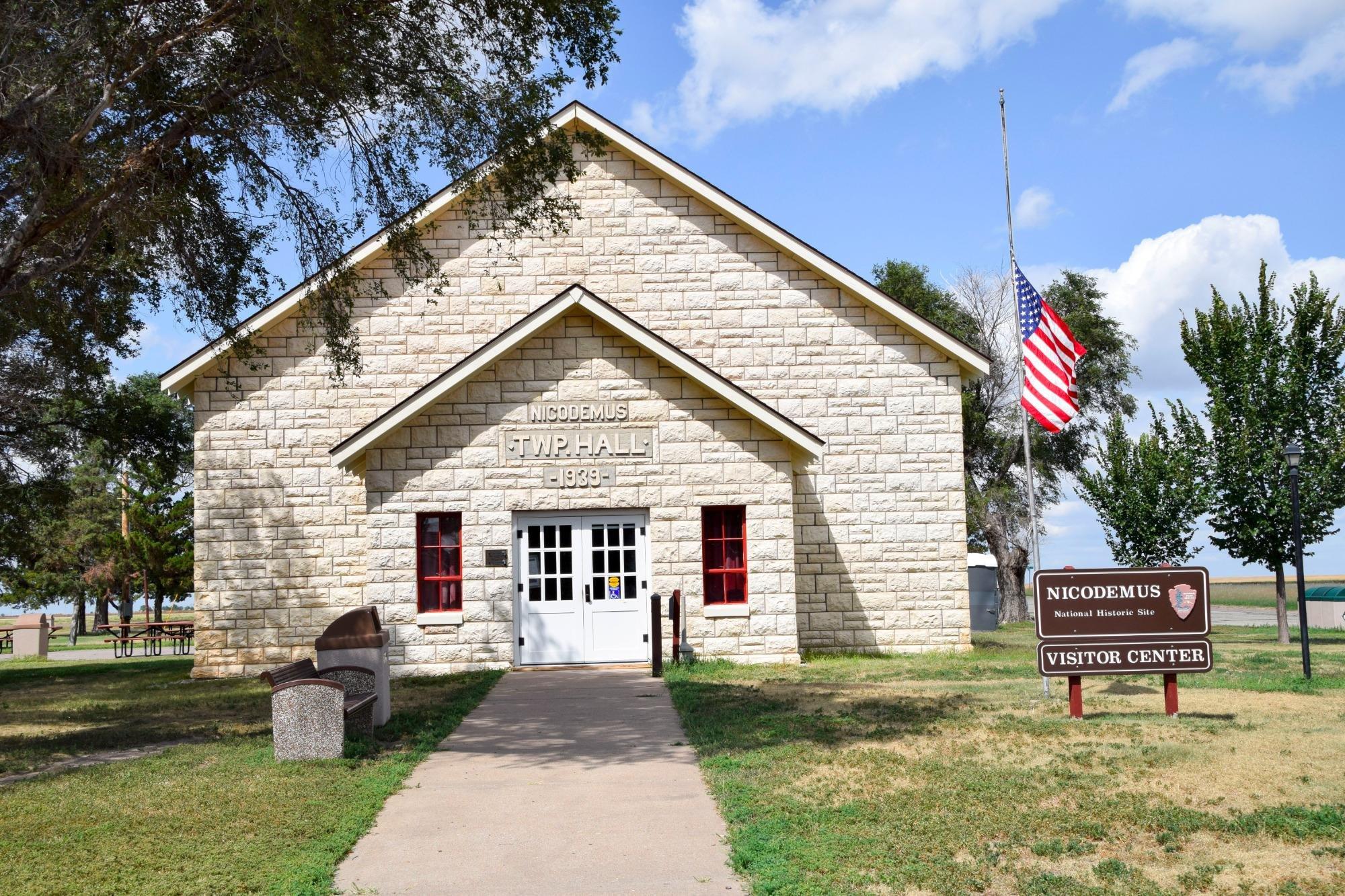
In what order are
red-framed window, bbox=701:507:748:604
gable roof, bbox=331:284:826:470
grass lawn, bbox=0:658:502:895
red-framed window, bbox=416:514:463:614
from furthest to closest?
red-framed window, bbox=701:507:748:604 < red-framed window, bbox=416:514:463:614 < gable roof, bbox=331:284:826:470 < grass lawn, bbox=0:658:502:895

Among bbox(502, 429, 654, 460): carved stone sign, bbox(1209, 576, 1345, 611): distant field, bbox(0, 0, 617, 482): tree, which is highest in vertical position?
bbox(0, 0, 617, 482): tree

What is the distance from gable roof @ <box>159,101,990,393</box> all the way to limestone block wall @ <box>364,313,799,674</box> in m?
3.74

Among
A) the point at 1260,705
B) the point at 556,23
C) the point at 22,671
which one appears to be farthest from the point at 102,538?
the point at 1260,705

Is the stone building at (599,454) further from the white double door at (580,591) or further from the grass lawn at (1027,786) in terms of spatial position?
the grass lawn at (1027,786)

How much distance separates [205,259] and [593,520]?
265 inches

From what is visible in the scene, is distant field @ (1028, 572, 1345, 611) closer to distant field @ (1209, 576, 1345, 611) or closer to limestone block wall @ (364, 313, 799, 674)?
distant field @ (1209, 576, 1345, 611)

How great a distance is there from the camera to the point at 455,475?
723 inches

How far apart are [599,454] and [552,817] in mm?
10165

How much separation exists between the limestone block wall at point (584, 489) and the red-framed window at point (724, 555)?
331 mm

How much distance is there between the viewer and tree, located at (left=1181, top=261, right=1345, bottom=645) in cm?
2555

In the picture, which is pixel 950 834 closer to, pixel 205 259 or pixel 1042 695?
pixel 1042 695

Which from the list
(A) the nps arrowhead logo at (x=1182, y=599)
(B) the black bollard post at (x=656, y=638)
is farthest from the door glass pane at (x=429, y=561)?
(A) the nps arrowhead logo at (x=1182, y=599)

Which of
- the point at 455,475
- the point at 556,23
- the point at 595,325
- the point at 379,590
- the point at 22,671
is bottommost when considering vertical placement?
the point at 22,671

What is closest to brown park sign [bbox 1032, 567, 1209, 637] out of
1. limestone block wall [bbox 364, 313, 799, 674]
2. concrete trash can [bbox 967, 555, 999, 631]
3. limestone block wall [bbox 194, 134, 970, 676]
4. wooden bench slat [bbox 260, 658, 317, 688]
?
limestone block wall [bbox 364, 313, 799, 674]
